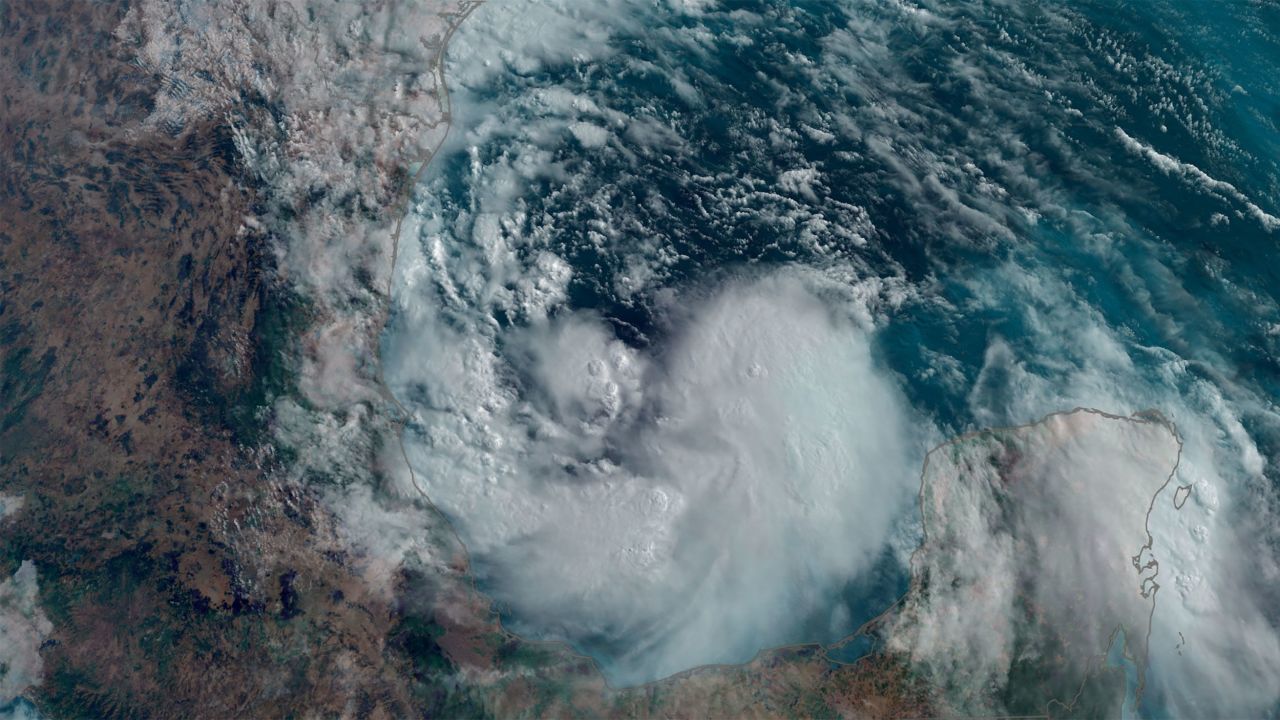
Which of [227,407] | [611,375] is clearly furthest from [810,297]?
[227,407]

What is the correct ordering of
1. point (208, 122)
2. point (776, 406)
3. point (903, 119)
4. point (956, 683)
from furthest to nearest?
point (903, 119) < point (208, 122) < point (776, 406) < point (956, 683)

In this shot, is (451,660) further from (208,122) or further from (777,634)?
(208,122)

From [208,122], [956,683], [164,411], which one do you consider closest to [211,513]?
[164,411]

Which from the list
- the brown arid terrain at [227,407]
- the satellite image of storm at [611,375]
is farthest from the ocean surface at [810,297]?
the brown arid terrain at [227,407]

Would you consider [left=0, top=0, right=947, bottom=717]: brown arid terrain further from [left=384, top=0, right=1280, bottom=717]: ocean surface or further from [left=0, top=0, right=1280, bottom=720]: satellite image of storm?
[left=384, top=0, right=1280, bottom=717]: ocean surface

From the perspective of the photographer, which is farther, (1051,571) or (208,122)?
(208,122)

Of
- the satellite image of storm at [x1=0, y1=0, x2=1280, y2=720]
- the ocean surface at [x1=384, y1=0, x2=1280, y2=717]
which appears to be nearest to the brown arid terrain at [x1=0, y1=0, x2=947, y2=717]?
the satellite image of storm at [x1=0, y1=0, x2=1280, y2=720]

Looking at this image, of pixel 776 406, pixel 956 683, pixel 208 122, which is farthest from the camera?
pixel 208 122

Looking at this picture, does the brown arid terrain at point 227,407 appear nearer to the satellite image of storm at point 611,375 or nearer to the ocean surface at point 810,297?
the satellite image of storm at point 611,375
